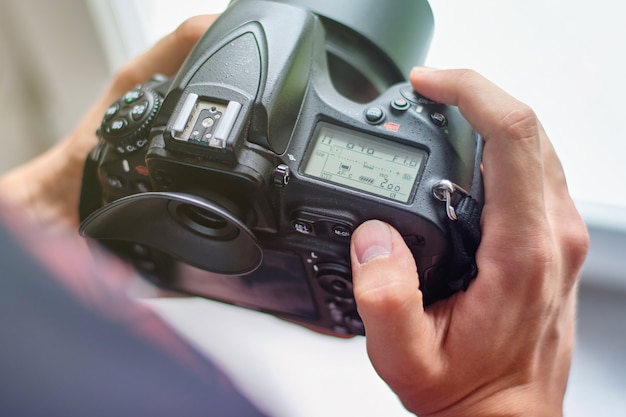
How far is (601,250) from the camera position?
1.01 meters

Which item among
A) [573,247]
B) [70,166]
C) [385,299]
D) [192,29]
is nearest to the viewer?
[385,299]

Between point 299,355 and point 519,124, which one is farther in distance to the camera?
point 299,355

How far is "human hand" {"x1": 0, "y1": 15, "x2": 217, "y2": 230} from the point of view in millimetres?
930

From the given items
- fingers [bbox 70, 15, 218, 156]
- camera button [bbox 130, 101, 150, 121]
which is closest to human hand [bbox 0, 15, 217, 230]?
fingers [bbox 70, 15, 218, 156]

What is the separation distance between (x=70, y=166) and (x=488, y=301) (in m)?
0.68

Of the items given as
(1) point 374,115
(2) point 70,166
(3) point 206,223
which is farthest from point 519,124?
(2) point 70,166

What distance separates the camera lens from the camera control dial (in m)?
0.09

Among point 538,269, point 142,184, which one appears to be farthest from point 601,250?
point 142,184

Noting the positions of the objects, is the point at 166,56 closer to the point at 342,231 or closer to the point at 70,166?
the point at 70,166

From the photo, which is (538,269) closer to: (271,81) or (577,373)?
(271,81)

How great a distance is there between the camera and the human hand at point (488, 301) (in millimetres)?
563

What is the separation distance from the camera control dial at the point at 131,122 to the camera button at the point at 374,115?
22cm

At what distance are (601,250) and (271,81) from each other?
26.3 inches

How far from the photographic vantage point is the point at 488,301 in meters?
0.58
